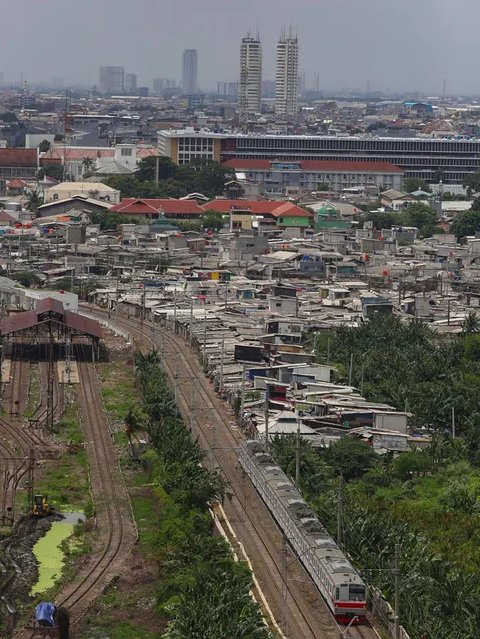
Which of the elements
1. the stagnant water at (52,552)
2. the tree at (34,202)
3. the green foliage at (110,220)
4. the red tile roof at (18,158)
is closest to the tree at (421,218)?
the green foliage at (110,220)

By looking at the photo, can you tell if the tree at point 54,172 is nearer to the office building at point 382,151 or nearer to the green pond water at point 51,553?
the office building at point 382,151

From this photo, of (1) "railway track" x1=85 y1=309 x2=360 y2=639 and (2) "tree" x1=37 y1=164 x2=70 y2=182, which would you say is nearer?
(1) "railway track" x1=85 y1=309 x2=360 y2=639

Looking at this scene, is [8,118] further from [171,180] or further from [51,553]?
[51,553]

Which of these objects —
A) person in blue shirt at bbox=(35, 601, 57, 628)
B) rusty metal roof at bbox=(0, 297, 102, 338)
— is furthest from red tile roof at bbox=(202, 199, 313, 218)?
person in blue shirt at bbox=(35, 601, 57, 628)

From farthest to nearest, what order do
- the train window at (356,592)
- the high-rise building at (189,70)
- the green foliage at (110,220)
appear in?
the high-rise building at (189,70) → the green foliage at (110,220) → the train window at (356,592)

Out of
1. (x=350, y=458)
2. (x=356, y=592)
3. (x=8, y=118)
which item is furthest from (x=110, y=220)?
(x=8, y=118)

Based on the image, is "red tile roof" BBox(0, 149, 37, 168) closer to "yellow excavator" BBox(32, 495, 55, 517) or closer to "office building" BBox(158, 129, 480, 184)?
"office building" BBox(158, 129, 480, 184)
